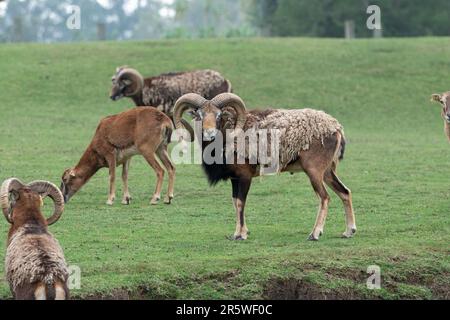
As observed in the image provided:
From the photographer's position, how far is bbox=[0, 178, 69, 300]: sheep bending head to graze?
10.9 metres

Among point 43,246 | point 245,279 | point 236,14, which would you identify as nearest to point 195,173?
point 245,279

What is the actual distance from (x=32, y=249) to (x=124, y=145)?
765cm

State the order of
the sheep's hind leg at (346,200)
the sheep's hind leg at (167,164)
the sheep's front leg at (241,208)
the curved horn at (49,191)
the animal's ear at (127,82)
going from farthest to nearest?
the animal's ear at (127,82) < the sheep's hind leg at (167,164) < the sheep's hind leg at (346,200) < the sheep's front leg at (241,208) < the curved horn at (49,191)

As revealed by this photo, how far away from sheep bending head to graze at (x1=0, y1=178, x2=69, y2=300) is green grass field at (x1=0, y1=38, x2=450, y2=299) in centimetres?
88

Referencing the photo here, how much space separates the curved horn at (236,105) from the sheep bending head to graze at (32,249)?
151 inches

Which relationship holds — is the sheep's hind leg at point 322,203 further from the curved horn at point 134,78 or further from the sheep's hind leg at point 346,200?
the curved horn at point 134,78

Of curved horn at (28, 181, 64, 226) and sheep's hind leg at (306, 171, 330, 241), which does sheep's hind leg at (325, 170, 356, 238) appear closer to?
sheep's hind leg at (306, 171, 330, 241)

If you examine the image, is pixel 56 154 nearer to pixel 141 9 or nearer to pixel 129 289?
pixel 129 289

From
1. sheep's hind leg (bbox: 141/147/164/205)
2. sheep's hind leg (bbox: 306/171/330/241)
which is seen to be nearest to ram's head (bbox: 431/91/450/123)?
sheep's hind leg (bbox: 306/171/330/241)

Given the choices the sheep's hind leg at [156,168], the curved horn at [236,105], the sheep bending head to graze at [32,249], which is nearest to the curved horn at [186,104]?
the curved horn at [236,105]

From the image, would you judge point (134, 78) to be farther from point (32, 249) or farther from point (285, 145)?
point (32, 249)

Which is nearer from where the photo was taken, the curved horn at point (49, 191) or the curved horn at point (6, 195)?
the curved horn at point (6, 195)

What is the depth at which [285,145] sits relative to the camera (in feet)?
50.5

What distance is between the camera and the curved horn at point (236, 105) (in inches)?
623
